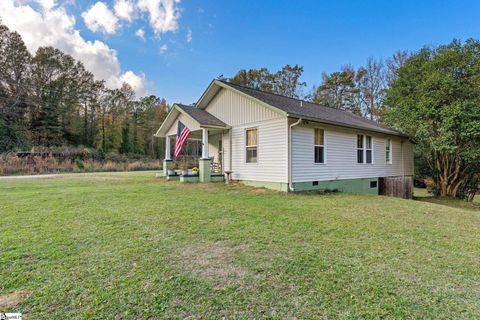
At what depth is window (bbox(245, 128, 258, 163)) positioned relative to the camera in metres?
10.7

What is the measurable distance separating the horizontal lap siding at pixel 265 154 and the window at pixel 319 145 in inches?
65.2

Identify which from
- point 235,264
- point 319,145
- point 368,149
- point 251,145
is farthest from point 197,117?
point 235,264

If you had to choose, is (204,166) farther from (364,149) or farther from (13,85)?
(13,85)

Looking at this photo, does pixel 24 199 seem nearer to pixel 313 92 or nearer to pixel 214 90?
pixel 214 90

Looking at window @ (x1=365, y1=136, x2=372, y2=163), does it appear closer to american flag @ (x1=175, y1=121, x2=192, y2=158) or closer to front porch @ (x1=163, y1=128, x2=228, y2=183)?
front porch @ (x1=163, y1=128, x2=228, y2=183)

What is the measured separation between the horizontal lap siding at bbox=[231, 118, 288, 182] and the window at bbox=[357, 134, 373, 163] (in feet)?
15.6

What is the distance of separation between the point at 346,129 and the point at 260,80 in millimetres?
21582

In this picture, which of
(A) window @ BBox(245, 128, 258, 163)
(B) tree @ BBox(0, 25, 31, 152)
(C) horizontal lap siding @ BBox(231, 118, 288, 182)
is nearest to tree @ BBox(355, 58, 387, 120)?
(A) window @ BBox(245, 128, 258, 163)

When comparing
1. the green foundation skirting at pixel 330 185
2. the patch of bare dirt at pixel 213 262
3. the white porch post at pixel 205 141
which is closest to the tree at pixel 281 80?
the green foundation skirting at pixel 330 185

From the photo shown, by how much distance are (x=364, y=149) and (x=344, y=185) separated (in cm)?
233

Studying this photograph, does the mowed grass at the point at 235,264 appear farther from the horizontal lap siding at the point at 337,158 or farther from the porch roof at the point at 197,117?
the porch roof at the point at 197,117

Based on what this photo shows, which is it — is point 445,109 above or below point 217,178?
above

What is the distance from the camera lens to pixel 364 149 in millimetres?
12367

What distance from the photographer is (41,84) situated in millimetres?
30891
